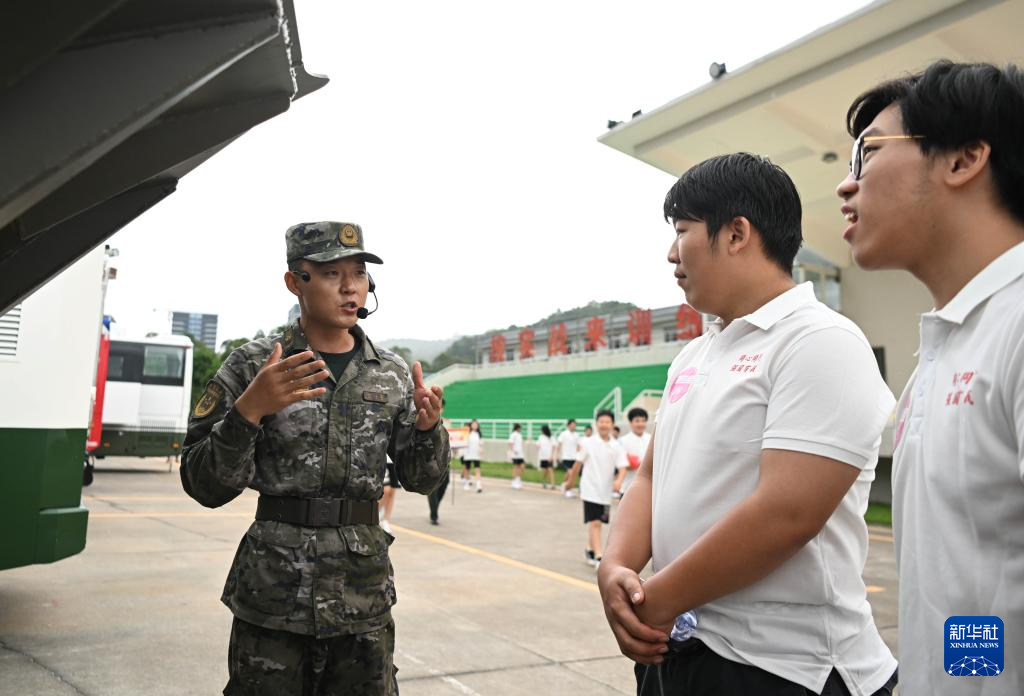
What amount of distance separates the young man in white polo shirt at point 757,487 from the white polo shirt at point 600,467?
21.8ft

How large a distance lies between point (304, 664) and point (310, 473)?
57cm

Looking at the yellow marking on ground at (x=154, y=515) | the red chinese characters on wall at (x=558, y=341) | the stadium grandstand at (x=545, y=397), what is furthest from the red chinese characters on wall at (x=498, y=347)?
the yellow marking on ground at (x=154, y=515)

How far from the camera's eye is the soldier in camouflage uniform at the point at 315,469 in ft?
7.33

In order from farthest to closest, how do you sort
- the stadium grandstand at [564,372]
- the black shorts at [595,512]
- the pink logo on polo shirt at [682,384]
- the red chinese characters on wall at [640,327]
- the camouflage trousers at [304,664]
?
the red chinese characters on wall at [640,327], the stadium grandstand at [564,372], the black shorts at [595,512], the camouflage trousers at [304,664], the pink logo on polo shirt at [682,384]

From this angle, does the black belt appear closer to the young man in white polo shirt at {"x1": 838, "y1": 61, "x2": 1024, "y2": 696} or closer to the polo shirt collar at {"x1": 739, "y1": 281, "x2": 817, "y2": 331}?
the polo shirt collar at {"x1": 739, "y1": 281, "x2": 817, "y2": 331}

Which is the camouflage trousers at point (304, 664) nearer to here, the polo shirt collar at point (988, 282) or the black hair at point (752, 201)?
the black hair at point (752, 201)

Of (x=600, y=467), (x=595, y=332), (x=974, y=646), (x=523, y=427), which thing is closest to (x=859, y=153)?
(x=974, y=646)

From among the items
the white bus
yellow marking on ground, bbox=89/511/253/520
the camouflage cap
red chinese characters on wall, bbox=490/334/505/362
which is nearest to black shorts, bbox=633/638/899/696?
the camouflage cap

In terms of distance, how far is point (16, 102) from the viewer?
1377 millimetres

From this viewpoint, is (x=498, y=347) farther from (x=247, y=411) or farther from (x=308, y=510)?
(x=247, y=411)

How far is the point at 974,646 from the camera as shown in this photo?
3.67 ft

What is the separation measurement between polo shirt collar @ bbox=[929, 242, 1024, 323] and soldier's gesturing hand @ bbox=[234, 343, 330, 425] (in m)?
1.49

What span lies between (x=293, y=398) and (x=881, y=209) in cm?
151

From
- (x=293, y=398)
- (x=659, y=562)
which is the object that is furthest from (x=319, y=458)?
(x=659, y=562)
